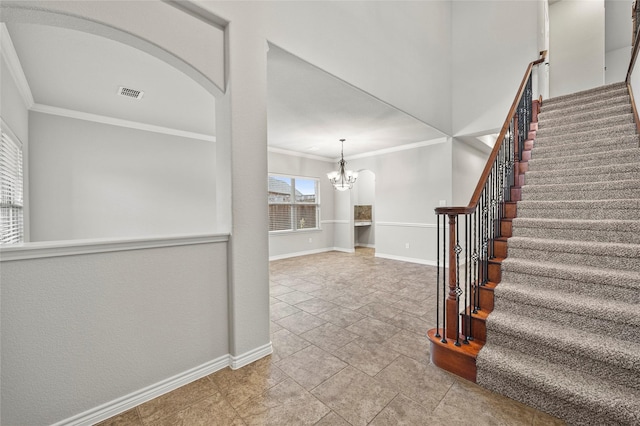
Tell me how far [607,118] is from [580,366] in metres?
3.40

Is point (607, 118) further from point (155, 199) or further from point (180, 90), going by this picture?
point (155, 199)

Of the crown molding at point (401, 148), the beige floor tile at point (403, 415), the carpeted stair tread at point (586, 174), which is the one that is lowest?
the beige floor tile at point (403, 415)

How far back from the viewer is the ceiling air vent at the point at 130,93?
3.18 meters

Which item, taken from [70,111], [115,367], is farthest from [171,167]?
[115,367]

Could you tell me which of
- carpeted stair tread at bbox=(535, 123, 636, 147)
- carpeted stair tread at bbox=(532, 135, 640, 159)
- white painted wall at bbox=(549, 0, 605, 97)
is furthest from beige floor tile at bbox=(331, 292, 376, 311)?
white painted wall at bbox=(549, 0, 605, 97)

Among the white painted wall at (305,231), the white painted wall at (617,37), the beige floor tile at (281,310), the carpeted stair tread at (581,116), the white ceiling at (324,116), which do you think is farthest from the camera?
the white painted wall at (305,231)

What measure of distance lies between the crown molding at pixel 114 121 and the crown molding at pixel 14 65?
0.72ft

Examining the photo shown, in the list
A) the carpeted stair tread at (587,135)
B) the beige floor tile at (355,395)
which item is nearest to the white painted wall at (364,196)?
the carpeted stair tread at (587,135)

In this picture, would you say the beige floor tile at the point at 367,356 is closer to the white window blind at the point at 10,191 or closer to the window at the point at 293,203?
the white window blind at the point at 10,191

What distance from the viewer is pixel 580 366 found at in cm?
159

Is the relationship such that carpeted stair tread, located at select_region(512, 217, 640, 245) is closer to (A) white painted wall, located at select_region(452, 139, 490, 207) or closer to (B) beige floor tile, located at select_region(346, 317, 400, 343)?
(B) beige floor tile, located at select_region(346, 317, 400, 343)

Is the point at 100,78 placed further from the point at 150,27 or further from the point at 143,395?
the point at 143,395

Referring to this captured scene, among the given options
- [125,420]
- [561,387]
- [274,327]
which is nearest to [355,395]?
[561,387]

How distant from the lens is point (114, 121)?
4148 millimetres
